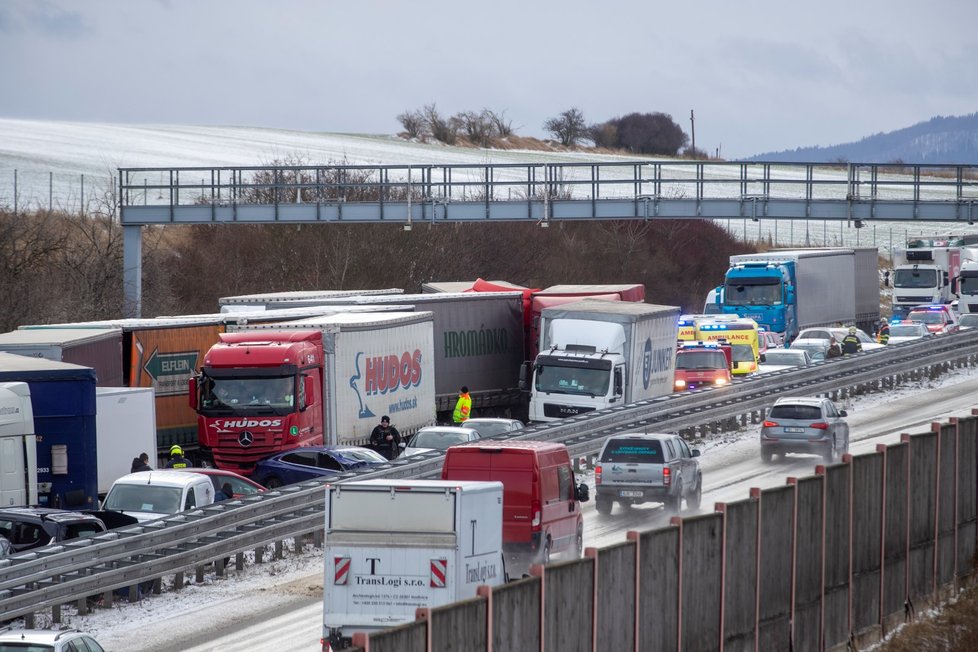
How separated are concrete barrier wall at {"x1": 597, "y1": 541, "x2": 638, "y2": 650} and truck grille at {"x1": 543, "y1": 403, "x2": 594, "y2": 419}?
69.6 feet

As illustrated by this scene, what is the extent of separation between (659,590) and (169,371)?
21.5 m

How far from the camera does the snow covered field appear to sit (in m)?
91.1

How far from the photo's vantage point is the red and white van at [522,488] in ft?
64.9

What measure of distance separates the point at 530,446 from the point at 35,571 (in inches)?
266

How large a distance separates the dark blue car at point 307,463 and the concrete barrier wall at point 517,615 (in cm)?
1452

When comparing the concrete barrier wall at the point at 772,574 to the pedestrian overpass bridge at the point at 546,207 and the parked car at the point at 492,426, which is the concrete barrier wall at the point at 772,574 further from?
the pedestrian overpass bridge at the point at 546,207

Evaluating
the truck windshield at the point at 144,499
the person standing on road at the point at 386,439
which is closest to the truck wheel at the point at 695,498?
the person standing on road at the point at 386,439

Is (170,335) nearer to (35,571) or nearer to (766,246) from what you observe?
(35,571)

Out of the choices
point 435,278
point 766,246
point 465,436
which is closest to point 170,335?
point 465,436

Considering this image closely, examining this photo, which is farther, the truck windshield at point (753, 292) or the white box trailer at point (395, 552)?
the truck windshield at point (753, 292)

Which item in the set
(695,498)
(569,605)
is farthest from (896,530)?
(569,605)

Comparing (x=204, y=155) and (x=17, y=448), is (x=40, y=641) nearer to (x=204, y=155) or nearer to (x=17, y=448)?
(x=17, y=448)

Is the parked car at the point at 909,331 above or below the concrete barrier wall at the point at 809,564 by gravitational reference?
above

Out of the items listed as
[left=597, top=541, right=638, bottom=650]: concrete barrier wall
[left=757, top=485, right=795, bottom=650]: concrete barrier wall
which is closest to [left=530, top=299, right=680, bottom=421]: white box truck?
[left=757, top=485, right=795, bottom=650]: concrete barrier wall
